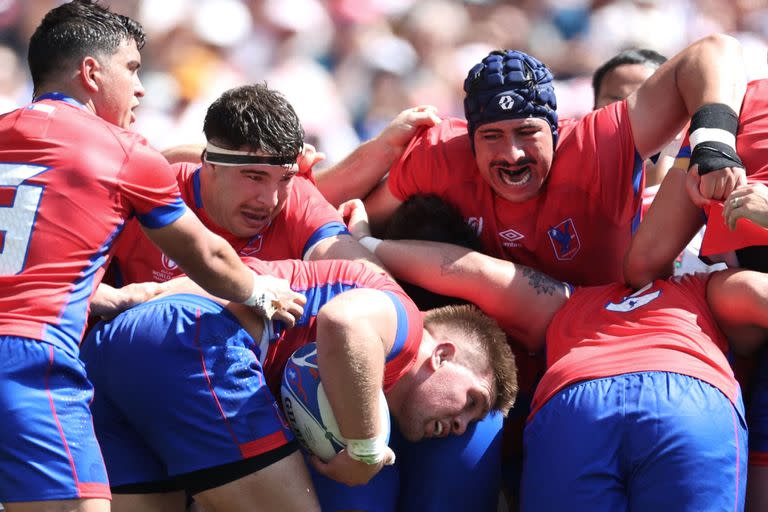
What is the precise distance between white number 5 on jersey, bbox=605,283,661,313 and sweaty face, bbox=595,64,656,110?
203 cm

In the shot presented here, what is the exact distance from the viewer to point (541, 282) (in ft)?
11.5

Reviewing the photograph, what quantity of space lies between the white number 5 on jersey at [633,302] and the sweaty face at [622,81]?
2034mm

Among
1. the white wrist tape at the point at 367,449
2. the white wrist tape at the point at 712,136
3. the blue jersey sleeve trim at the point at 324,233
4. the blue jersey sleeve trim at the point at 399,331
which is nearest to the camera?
the white wrist tape at the point at 367,449

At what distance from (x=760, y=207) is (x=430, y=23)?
4626mm

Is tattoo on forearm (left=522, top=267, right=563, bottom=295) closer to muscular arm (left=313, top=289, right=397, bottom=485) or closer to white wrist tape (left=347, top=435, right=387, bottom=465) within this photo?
muscular arm (left=313, top=289, right=397, bottom=485)

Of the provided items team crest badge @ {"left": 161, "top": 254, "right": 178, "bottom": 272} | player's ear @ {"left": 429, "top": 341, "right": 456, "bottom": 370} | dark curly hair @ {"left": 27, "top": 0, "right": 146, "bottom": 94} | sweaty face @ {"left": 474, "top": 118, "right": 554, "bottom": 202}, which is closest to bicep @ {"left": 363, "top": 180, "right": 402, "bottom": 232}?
sweaty face @ {"left": 474, "top": 118, "right": 554, "bottom": 202}

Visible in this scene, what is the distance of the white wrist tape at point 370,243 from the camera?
147 inches

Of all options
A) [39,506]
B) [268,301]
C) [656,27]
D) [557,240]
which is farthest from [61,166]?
[656,27]

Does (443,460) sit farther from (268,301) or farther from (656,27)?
(656,27)

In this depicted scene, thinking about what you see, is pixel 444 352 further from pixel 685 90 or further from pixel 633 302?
pixel 685 90

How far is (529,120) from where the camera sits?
12.2ft

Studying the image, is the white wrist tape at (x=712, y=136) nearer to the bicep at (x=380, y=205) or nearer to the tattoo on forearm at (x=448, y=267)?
the tattoo on forearm at (x=448, y=267)

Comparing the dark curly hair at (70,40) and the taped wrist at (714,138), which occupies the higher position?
the dark curly hair at (70,40)

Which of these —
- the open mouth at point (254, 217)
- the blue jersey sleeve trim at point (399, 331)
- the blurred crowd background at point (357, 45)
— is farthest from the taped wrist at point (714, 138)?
the blurred crowd background at point (357, 45)
